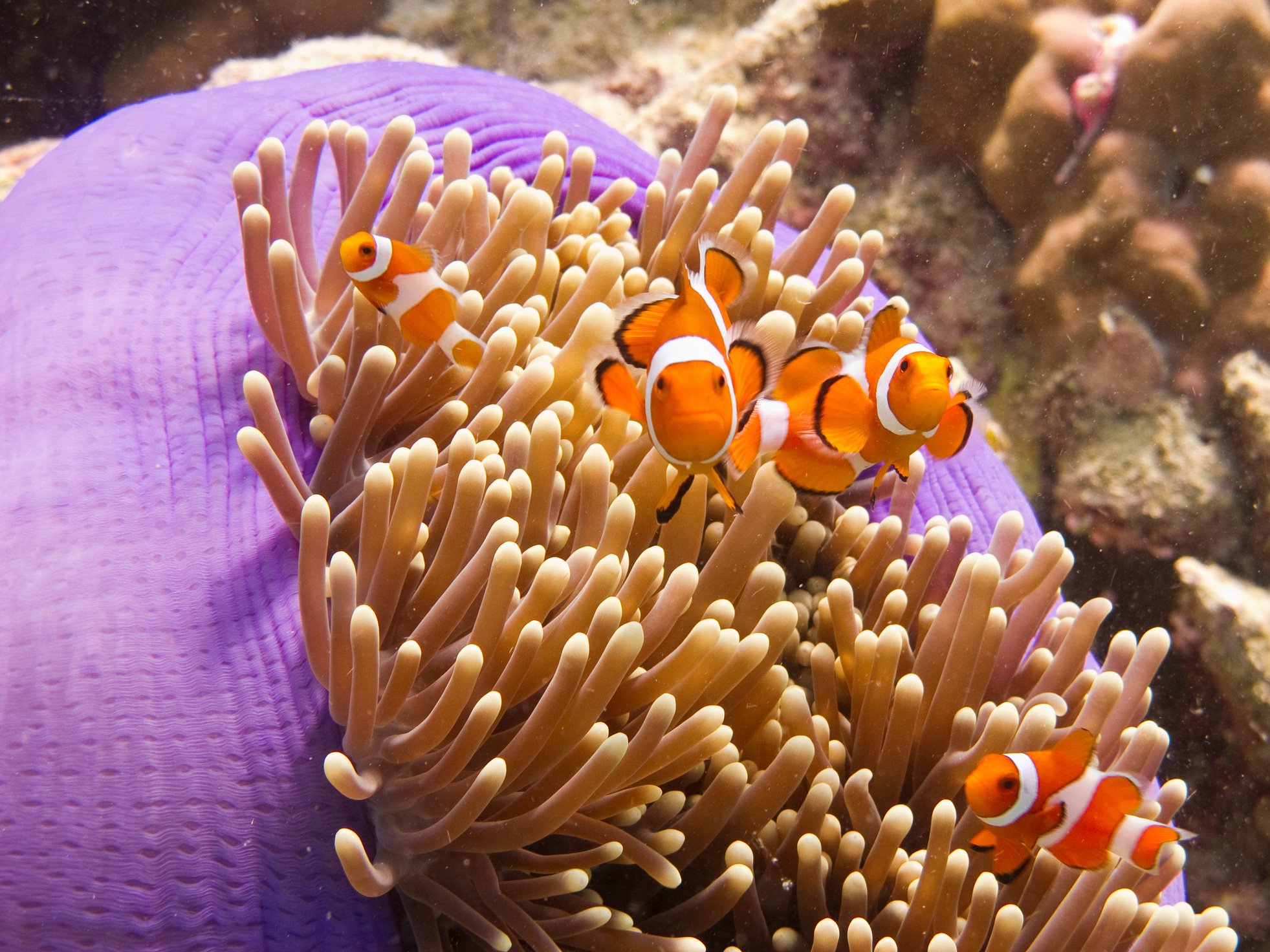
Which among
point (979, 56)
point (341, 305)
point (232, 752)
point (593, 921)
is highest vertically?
point (979, 56)

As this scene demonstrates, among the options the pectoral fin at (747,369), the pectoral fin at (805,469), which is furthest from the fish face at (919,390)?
the pectoral fin at (747,369)

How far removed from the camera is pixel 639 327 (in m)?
1.21

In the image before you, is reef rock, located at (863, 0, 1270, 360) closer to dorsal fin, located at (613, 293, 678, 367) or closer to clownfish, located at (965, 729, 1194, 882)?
clownfish, located at (965, 729, 1194, 882)

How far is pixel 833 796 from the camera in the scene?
56.8 inches

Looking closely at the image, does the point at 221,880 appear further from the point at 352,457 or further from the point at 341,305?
the point at 341,305

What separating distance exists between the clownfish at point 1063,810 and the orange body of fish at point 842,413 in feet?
1.64

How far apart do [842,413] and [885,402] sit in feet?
0.22

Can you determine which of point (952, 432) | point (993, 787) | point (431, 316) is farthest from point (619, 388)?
point (993, 787)

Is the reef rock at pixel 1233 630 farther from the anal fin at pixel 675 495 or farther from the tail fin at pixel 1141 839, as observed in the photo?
the anal fin at pixel 675 495

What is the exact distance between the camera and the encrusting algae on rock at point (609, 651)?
1.20 meters

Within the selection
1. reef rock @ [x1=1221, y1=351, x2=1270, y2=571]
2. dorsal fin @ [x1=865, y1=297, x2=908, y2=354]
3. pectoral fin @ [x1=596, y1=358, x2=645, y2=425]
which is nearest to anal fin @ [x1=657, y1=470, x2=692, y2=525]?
pectoral fin @ [x1=596, y1=358, x2=645, y2=425]

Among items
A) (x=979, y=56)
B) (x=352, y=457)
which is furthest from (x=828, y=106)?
(x=352, y=457)

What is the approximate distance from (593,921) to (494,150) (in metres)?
1.72

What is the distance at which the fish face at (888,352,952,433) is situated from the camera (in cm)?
132
